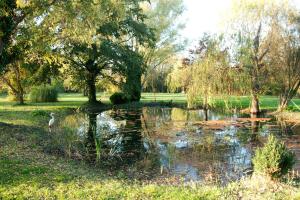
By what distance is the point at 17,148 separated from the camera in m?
11.7

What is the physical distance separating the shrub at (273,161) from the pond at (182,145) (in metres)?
1.32

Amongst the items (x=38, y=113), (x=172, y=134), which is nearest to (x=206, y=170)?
(x=172, y=134)

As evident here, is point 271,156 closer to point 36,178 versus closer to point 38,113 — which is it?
point 36,178

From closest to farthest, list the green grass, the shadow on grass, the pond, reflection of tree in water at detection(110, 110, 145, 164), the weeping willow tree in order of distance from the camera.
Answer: the green grass < the shadow on grass < the pond < reflection of tree in water at detection(110, 110, 145, 164) < the weeping willow tree

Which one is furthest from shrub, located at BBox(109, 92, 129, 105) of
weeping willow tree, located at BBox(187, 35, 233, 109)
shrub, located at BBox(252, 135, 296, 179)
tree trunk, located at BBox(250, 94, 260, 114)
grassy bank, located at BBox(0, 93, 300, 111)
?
shrub, located at BBox(252, 135, 296, 179)

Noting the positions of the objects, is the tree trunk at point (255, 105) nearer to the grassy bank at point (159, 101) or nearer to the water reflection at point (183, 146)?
the grassy bank at point (159, 101)

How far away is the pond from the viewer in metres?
10.7

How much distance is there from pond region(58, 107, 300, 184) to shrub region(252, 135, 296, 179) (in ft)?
4.34

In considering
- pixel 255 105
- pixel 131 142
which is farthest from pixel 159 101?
pixel 131 142

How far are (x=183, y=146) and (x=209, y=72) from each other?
34.8 ft

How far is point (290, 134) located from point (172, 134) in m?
5.43

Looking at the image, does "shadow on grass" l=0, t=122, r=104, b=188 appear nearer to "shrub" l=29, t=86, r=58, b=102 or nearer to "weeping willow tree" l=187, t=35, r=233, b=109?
"weeping willow tree" l=187, t=35, r=233, b=109

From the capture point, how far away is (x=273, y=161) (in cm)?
832

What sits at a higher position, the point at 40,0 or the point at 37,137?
the point at 40,0
